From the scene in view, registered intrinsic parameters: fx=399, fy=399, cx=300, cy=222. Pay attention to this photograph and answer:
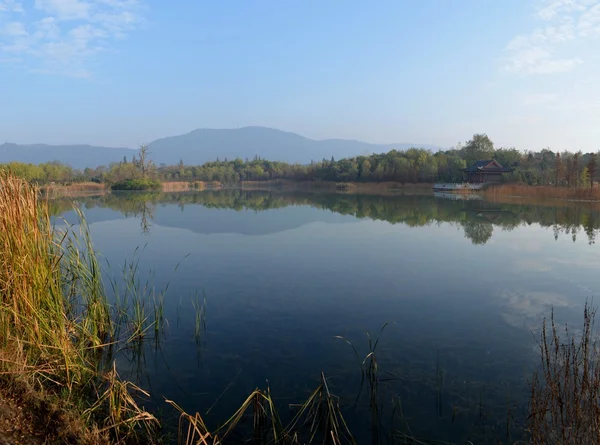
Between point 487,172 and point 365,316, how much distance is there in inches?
1820

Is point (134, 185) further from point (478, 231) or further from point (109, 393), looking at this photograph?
point (109, 393)

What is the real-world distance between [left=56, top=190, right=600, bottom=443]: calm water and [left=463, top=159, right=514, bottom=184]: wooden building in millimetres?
33837

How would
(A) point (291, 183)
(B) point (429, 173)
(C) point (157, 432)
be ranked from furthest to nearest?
1. (A) point (291, 183)
2. (B) point (429, 173)
3. (C) point (157, 432)

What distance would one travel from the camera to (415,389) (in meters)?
4.36

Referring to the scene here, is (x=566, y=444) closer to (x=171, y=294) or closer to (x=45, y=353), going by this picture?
(x=45, y=353)

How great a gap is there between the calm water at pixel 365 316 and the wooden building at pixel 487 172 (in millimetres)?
33837

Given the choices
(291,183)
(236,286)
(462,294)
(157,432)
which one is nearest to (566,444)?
(157,432)

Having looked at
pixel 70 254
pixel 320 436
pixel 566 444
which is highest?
pixel 70 254

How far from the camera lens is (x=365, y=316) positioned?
6.64 meters

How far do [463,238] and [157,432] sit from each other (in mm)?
13785

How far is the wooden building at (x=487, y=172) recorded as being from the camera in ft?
153

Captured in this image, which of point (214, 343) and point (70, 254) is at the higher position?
point (70, 254)

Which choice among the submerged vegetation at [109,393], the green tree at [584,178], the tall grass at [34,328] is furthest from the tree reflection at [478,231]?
the green tree at [584,178]

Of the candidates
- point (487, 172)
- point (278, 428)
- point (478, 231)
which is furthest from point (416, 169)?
point (278, 428)
